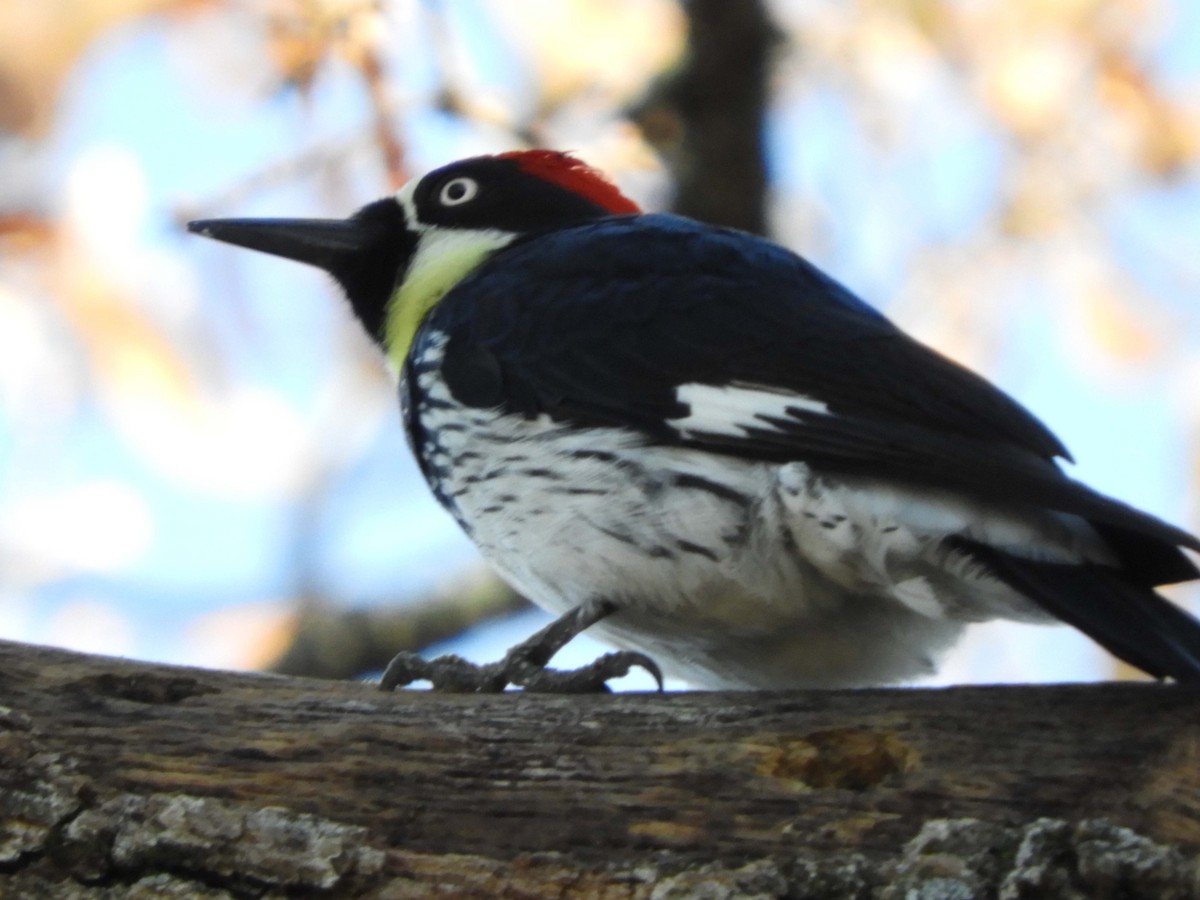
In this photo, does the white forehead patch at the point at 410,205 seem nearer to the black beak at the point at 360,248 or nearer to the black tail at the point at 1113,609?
the black beak at the point at 360,248

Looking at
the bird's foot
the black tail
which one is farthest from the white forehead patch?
the black tail

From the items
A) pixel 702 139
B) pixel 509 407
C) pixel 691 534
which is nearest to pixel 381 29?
pixel 702 139

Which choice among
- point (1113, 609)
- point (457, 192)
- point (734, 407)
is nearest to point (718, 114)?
point (457, 192)

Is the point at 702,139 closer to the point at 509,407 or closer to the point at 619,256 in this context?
the point at 619,256

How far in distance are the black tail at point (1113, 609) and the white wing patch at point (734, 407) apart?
40 cm

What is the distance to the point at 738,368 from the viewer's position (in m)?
2.85

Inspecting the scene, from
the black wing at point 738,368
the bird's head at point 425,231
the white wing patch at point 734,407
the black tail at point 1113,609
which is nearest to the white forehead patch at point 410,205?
the bird's head at point 425,231

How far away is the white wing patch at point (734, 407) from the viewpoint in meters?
2.69

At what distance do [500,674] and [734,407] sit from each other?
0.61 m

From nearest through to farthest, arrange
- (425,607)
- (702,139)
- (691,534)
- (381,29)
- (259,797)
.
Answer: (259,797), (691,534), (381,29), (702,139), (425,607)

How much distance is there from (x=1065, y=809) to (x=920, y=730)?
0.75 ft

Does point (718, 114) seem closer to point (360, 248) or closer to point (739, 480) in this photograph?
point (360, 248)

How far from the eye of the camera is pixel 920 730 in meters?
2.26

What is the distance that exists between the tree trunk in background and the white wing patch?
5.50 feet
